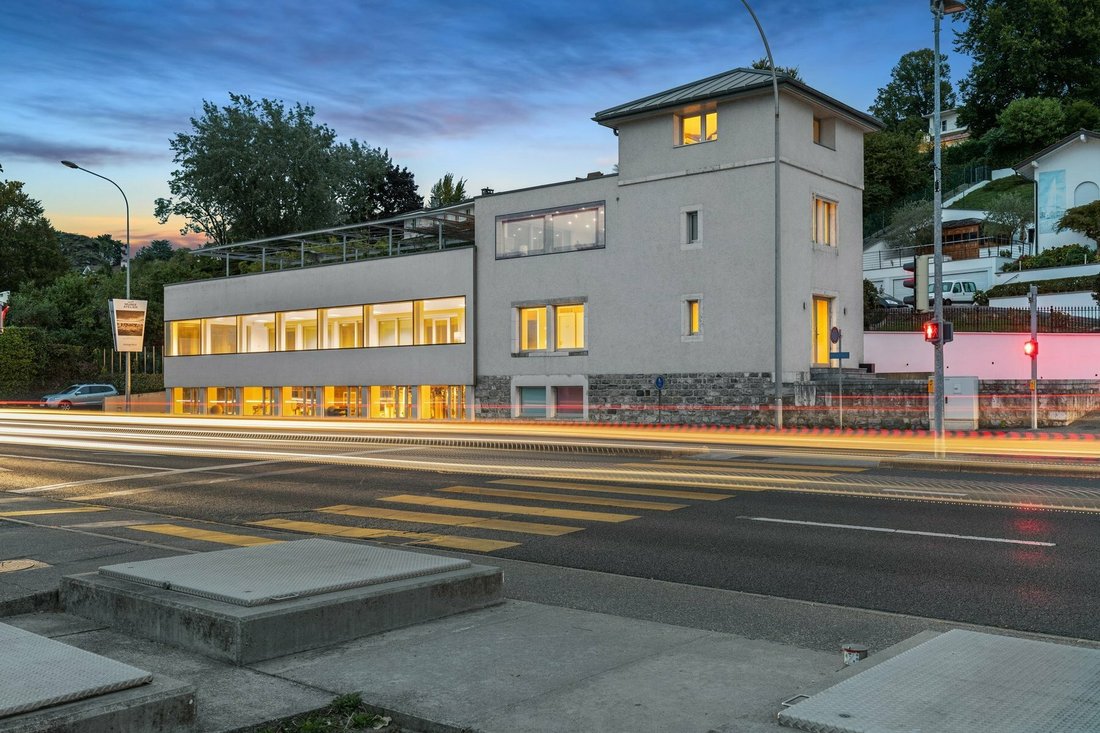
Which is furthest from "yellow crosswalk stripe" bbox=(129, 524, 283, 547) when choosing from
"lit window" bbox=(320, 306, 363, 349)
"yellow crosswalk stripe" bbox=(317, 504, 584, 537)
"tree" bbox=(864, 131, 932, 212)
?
"tree" bbox=(864, 131, 932, 212)

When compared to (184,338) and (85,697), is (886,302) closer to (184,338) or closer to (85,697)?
(184,338)

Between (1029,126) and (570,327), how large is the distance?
58409 mm

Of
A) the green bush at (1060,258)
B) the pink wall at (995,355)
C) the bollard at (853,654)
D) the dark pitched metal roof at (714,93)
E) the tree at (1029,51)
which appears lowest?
the bollard at (853,654)

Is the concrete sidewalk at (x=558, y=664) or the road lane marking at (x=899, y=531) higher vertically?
the concrete sidewalk at (x=558, y=664)

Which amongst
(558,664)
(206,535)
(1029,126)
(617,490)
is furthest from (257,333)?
(1029,126)

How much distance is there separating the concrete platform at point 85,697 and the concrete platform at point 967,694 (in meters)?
2.74

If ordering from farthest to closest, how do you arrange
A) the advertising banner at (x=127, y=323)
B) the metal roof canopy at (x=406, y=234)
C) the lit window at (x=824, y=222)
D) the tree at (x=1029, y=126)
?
the tree at (x=1029, y=126)
the advertising banner at (x=127, y=323)
the metal roof canopy at (x=406, y=234)
the lit window at (x=824, y=222)

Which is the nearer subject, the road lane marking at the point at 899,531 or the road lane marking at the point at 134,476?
the road lane marking at the point at 899,531

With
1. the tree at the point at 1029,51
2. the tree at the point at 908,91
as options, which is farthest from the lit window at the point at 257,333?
the tree at the point at 908,91

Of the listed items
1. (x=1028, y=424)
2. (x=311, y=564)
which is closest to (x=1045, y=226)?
(x=1028, y=424)

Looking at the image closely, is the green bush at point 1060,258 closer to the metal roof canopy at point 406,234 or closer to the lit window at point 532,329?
the lit window at point 532,329

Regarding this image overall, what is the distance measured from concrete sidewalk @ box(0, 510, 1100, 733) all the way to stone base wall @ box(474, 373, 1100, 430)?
949 inches

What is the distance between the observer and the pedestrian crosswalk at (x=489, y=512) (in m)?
11.0

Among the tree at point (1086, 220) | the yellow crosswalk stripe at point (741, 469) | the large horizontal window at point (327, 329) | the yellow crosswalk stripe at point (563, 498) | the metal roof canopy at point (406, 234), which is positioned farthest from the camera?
the tree at point (1086, 220)
